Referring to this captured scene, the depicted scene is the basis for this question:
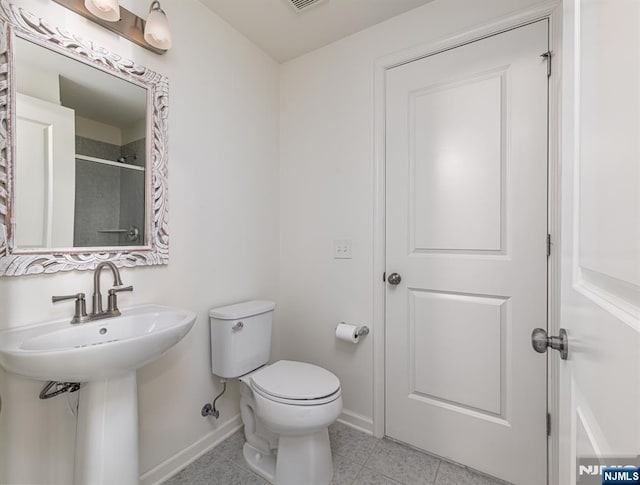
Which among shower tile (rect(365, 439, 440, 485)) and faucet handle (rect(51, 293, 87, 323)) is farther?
shower tile (rect(365, 439, 440, 485))

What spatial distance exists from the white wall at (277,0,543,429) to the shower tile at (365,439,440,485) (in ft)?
0.67

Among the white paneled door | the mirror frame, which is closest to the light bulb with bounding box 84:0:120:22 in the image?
the mirror frame

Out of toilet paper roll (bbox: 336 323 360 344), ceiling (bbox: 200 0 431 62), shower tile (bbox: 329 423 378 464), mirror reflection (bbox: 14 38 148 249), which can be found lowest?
shower tile (bbox: 329 423 378 464)

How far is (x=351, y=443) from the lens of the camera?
1.61 meters

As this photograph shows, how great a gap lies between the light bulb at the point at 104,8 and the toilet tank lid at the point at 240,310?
134cm

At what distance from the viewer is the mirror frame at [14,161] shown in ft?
3.11

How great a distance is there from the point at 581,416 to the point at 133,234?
1547 millimetres

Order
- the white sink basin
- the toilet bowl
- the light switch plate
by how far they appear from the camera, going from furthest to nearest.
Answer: the light switch plate → the toilet bowl → the white sink basin

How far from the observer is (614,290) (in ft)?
1.24

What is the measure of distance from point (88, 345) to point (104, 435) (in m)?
0.33

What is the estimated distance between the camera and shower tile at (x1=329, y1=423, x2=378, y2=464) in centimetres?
152

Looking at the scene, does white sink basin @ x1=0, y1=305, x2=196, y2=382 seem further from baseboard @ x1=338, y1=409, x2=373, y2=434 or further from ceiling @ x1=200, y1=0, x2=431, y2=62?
ceiling @ x1=200, y1=0, x2=431, y2=62

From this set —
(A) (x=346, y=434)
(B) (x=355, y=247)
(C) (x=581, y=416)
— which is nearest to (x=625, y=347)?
(C) (x=581, y=416)

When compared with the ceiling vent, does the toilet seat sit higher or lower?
lower
